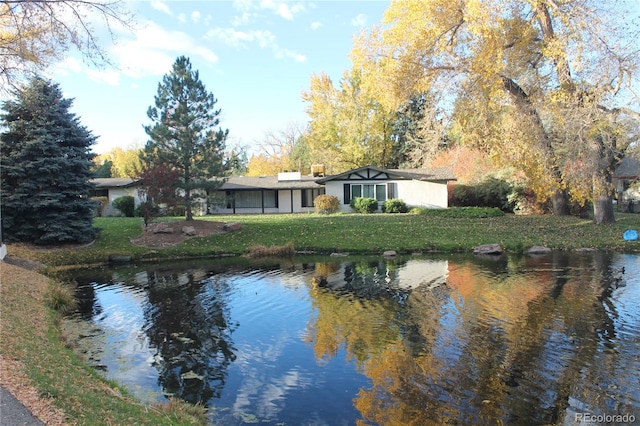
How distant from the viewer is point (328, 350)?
7.50m

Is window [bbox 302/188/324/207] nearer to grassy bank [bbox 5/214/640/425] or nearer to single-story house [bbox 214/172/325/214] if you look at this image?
single-story house [bbox 214/172/325/214]

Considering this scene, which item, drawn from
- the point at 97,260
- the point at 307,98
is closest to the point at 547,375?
the point at 97,260

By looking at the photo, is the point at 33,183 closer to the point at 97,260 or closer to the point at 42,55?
the point at 97,260

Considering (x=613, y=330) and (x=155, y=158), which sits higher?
(x=155, y=158)

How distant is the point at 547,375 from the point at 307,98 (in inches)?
1676

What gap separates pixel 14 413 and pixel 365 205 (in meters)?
27.6

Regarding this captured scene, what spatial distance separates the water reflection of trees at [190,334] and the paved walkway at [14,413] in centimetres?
210

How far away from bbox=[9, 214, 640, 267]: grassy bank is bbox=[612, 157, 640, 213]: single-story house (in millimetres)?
9309

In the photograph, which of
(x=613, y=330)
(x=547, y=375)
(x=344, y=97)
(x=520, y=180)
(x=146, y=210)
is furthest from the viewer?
(x=344, y=97)

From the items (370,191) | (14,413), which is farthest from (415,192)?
(14,413)

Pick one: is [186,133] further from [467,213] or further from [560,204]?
[560,204]

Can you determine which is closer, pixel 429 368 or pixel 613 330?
pixel 429 368

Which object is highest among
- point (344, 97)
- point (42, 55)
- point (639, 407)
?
point (344, 97)

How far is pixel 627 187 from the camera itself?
35.3 m
